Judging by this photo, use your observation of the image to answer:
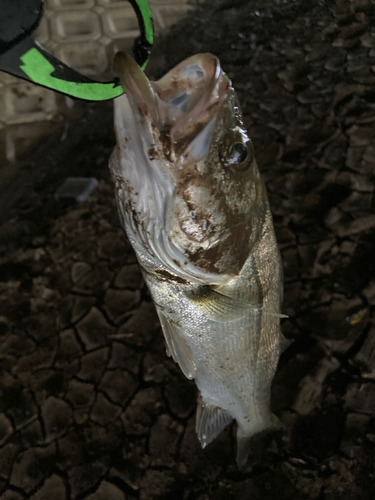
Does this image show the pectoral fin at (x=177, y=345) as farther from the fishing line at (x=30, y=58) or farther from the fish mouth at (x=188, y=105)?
the fishing line at (x=30, y=58)

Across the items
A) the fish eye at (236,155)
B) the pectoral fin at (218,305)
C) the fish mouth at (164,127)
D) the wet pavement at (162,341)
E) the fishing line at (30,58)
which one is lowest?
the wet pavement at (162,341)

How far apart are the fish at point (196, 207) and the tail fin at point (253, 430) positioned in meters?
0.51

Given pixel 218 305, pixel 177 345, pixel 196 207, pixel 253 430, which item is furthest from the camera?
pixel 253 430

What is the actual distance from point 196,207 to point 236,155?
0.16m

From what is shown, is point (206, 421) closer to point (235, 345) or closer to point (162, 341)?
point (235, 345)

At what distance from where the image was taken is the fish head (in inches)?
28.4

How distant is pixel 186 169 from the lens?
755 mm

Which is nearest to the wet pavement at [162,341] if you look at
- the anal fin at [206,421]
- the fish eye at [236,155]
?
the anal fin at [206,421]

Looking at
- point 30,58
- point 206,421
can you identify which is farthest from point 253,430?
point 30,58

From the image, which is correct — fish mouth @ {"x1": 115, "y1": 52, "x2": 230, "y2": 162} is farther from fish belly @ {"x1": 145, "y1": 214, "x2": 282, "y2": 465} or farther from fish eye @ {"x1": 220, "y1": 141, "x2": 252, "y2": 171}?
fish belly @ {"x1": 145, "y1": 214, "x2": 282, "y2": 465}

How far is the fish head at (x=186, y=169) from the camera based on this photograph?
72 cm

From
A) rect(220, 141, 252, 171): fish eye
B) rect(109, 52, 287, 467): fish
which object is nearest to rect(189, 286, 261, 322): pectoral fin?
rect(109, 52, 287, 467): fish

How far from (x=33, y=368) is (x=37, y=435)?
401 mm

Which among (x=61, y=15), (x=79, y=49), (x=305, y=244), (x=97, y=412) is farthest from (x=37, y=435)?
(x=61, y=15)
